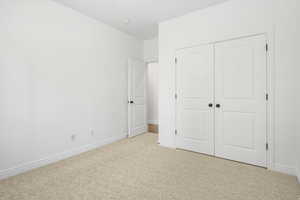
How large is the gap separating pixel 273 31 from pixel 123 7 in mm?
2521

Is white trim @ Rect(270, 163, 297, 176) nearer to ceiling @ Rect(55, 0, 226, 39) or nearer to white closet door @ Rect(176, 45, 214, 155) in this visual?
white closet door @ Rect(176, 45, 214, 155)

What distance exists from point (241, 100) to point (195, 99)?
791mm

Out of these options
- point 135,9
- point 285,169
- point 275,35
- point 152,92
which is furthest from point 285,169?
point 152,92

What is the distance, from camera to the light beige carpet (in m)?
1.84

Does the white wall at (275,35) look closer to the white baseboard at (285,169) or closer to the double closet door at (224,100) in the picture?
the white baseboard at (285,169)

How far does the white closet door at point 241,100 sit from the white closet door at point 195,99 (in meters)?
0.14

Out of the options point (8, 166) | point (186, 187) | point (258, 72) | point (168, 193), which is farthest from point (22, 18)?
point (258, 72)

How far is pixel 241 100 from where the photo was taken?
266cm

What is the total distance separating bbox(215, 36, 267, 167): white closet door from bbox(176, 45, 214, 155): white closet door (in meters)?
0.14

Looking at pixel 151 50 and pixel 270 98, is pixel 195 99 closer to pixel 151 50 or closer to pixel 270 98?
pixel 270 98

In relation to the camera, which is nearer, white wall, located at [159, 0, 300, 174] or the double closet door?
white wall, located at [159, 0, 300, 174]

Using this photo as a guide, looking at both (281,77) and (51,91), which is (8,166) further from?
(281,77)

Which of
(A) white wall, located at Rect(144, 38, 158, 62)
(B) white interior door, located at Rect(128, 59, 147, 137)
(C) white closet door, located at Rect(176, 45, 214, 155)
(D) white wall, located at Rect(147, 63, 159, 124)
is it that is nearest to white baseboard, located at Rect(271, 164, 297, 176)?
(C) white closet door, located at Rect(176, 45, 214, 155)

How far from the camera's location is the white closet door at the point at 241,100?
2.50 metres
